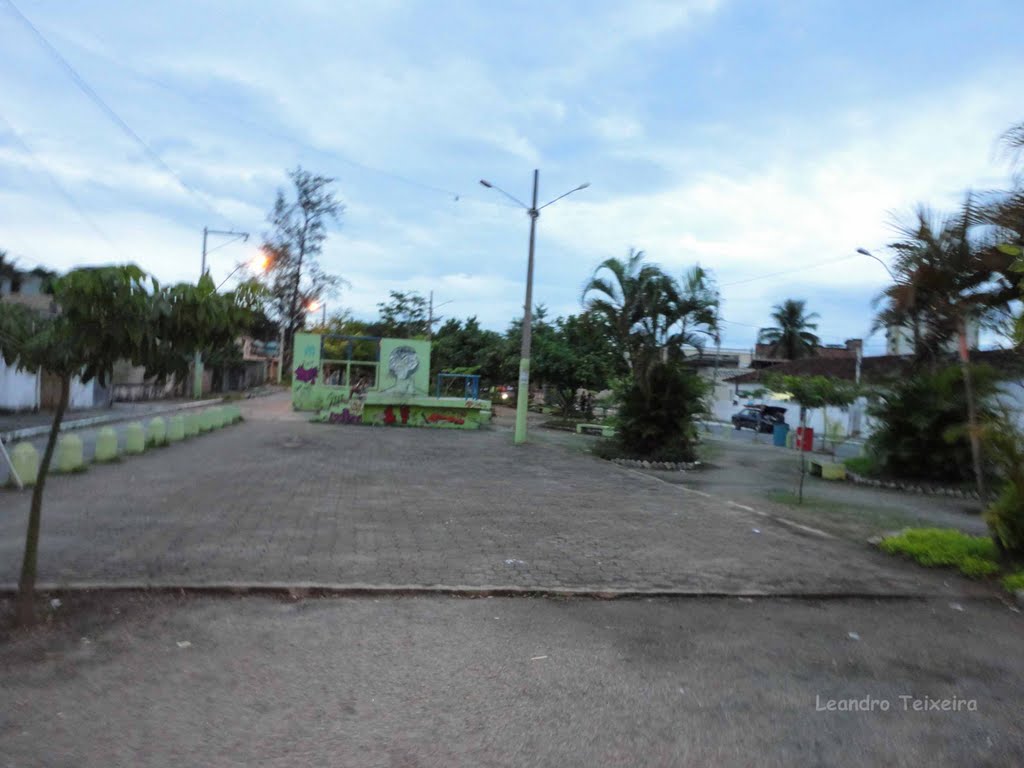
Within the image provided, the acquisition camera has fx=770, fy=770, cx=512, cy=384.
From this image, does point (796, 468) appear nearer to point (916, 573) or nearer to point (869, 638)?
point (916, 573)

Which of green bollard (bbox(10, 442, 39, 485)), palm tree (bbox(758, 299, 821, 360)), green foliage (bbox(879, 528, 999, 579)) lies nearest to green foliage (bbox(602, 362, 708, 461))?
green foliage (bbox(879, 528, 999, 579))

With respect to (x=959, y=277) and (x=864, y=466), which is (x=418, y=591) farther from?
(x=864, y=466)

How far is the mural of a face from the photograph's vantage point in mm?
29828

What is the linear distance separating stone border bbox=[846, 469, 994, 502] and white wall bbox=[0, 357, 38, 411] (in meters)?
21.0

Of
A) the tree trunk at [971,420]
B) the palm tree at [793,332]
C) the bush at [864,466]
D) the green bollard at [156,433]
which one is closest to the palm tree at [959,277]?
the tree trunk at [971,420]

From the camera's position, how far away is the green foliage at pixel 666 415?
18.5 m

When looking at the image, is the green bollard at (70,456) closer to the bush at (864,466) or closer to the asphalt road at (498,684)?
the asphalt road at (498,684)

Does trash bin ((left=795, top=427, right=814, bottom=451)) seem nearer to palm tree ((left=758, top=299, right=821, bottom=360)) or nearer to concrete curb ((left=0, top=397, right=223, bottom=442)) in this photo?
concrete curb ((left=0, top=397, right=223, bottom=442))

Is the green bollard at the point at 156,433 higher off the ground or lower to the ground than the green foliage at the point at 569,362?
lower

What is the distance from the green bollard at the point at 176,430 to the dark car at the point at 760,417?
98.2ft

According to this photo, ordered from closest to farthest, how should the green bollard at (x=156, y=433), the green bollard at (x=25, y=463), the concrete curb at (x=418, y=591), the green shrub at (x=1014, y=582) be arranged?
the concrete curb at (x=418, y=591) < the green shrub at (x=1014, y=582) < the green bollard at (x=25, y=463) < the green bollard at (x=156, y=433)

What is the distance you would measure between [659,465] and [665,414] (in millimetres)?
1396

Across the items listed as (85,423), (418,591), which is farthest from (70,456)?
(85,423)

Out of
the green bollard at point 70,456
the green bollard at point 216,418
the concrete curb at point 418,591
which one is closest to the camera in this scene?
the concrete curb at point 418,591
